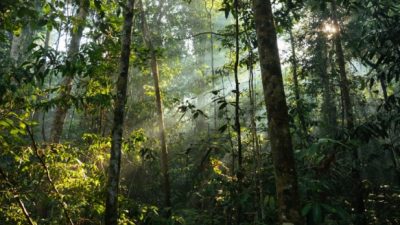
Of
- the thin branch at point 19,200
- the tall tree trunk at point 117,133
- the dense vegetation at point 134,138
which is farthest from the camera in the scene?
the tall tree trunk at point 117,133

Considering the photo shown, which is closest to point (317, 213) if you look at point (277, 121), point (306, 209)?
point (306, 209)

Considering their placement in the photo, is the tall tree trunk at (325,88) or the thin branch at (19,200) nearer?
the thin branch at (19,200)

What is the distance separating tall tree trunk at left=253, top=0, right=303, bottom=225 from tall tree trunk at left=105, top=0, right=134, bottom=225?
7.86ft

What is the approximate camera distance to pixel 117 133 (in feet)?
17.7

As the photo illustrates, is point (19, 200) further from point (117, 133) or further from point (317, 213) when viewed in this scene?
point (317, 213)

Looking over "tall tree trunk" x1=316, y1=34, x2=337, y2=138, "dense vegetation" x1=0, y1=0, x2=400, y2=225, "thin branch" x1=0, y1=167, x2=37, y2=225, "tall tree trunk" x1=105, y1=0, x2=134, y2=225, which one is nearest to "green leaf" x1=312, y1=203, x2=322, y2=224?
"dense vegetation" x1=0, y1=0, x2=400, y2=225

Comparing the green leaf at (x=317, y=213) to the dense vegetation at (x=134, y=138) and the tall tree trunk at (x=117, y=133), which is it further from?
the tall tree trunk at (x=117, y=133)

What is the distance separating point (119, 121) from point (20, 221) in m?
1.86

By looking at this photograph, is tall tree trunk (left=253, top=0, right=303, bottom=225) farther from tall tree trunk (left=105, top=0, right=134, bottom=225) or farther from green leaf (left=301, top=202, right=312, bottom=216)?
tall tree trunk (left=105, top=0, right=134, bottom=225)

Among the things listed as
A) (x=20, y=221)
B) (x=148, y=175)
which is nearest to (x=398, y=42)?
(x=20, y=221)

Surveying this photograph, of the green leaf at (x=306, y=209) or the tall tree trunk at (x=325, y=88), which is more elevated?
the tall tree trunk at (x=325, y=88)

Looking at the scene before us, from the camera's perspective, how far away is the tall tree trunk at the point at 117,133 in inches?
202

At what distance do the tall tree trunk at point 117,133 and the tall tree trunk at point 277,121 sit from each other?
2397mm

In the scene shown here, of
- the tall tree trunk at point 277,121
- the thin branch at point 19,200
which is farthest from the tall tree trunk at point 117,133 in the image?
the tall tree trunk at point 277,121
